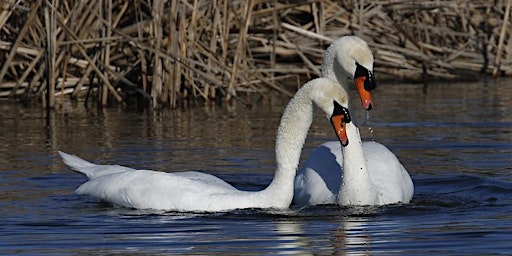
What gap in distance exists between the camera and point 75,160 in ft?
26.7

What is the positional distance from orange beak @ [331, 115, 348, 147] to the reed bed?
537cm

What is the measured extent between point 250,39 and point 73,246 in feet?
29.4

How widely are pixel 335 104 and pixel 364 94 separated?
270 millimetres

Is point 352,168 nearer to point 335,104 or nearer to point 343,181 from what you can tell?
point 343,181

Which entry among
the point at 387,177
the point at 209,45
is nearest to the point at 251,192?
the point at 387,177

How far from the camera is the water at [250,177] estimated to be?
5.98m

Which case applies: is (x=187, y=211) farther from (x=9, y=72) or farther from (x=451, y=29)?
(x=451, y=29)

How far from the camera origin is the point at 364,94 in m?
7.19

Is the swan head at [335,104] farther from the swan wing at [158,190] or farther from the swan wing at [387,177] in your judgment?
the swan wing at [158,190]

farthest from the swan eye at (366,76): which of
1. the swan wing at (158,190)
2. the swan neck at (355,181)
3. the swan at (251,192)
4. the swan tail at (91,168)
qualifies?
the swan tail at (91,168)

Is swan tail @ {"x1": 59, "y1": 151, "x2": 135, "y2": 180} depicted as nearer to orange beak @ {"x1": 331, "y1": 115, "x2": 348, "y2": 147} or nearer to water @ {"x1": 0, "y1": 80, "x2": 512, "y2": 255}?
water @ {"x1": 0, "y1": 80, "x2": 512, "y2": 255}

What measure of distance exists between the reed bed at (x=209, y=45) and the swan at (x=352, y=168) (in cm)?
449

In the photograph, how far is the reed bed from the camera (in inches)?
494

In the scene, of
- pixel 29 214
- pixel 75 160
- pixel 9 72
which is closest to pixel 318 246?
pixel 29 214
